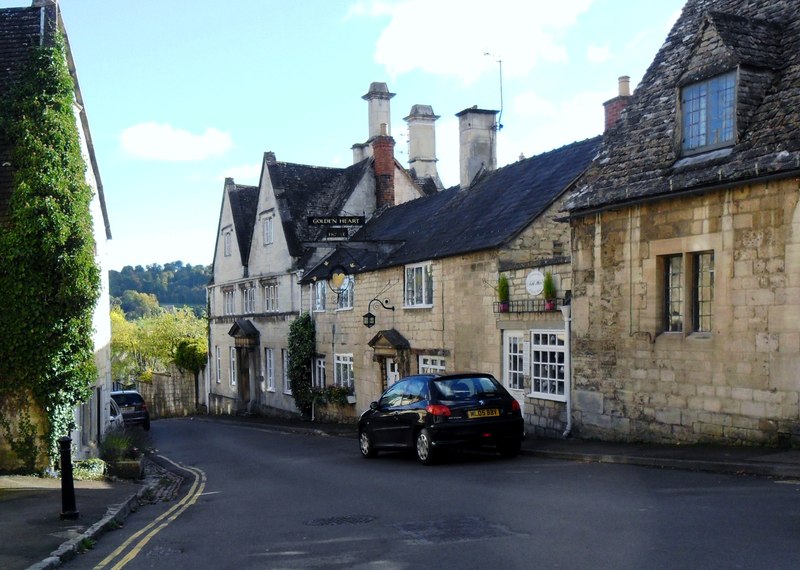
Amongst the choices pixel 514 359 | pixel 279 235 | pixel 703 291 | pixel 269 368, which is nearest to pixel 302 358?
pixel 269 368

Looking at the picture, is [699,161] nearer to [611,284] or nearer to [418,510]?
[611,284]

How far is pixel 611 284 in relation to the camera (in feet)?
54.2

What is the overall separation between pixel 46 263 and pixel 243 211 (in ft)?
93.1

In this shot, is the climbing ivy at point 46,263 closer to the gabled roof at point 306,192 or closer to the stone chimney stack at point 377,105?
the gabled roof at point 306,192

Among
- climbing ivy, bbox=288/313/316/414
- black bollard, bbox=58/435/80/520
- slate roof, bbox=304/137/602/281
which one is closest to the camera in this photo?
black bollard, bbox=58/435/80/520

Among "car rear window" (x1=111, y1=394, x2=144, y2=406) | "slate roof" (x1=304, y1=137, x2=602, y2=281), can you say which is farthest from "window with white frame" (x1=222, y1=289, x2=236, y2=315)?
"slate roof" (x1=304, y1=137, x2=602, y2=281)

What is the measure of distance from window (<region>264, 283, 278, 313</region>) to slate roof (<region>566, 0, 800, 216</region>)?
23.7m

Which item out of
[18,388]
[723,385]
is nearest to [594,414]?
[723,385]

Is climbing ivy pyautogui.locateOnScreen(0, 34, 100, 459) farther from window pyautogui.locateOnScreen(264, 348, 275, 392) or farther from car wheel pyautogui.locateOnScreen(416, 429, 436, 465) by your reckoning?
window pyautogui.locateOnScreen(264, 348, 275, 392)

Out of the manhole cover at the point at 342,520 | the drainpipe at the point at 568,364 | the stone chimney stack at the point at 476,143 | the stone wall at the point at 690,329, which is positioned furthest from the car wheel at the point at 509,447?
the stone chimney stack at the point at 476,143

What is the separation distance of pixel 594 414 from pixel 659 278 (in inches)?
127

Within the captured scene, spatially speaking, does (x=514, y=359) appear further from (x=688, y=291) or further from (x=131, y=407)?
(x=131, y=407)

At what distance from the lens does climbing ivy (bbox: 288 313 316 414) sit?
34250 mm

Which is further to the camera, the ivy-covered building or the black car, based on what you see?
the ivy-covered building
